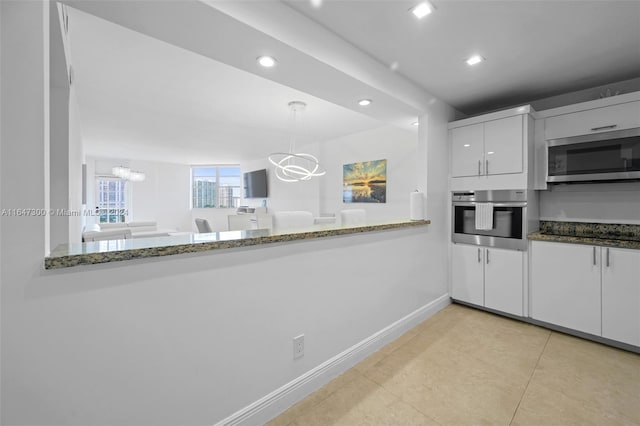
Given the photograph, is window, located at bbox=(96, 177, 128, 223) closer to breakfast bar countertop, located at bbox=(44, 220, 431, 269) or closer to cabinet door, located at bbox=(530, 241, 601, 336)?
breakfast bar countertop, located at bbox=(44, 220, 431, 269)

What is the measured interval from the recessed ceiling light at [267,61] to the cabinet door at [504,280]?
2646mm

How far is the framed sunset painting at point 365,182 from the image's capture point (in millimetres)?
4527

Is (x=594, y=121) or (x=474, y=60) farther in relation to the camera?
(x=594, y=121)

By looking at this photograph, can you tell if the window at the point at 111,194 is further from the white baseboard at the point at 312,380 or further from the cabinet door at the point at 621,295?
the cabinet door at the point at 621,295

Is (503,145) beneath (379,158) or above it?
beneath

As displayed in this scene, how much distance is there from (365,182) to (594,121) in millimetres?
2832

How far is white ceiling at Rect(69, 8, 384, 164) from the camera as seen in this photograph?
2.28m

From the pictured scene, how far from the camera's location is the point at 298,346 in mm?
1717

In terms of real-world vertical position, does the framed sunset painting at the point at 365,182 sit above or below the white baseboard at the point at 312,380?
above

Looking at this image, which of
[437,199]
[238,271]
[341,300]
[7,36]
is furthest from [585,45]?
[7,36]

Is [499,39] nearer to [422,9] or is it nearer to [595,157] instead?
[422,9]

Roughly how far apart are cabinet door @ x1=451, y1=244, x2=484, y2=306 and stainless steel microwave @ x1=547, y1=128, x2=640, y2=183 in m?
0.99

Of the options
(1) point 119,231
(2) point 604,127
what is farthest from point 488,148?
(1) point 119,231

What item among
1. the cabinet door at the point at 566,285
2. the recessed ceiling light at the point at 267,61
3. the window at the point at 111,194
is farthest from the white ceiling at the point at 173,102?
the cabinet door at the point at 566,285
